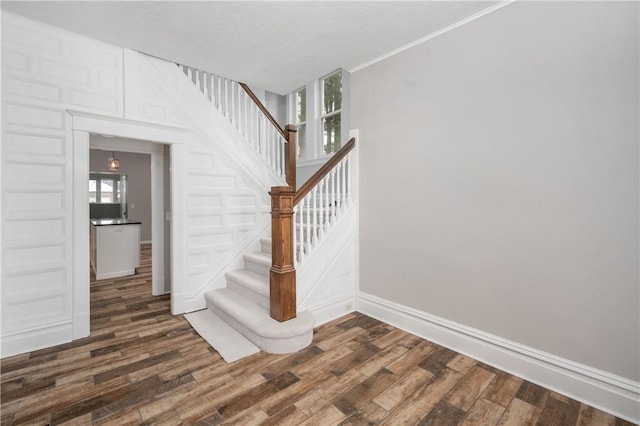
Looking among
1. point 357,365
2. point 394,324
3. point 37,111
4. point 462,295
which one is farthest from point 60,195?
point 462,295

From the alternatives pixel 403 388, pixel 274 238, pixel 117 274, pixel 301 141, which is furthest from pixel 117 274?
pixel 403 388

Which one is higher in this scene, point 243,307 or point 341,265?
point 341,265

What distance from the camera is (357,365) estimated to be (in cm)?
230

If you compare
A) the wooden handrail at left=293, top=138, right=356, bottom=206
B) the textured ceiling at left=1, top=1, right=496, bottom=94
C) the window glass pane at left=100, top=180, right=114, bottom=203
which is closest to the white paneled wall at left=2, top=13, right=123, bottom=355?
the textured ceiling at left=1, top=1, right=496, bottom=94

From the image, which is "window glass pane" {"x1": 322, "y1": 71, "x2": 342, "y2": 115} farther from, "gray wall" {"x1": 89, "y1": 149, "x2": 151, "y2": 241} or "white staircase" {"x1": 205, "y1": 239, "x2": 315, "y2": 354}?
"gray wall" {"x1": 89, "y1": 149, "x2": 151, "y2": 241}

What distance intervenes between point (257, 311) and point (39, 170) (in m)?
2.22

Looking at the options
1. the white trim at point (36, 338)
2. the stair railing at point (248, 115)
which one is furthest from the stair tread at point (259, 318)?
the stair railing at point (248, 115)

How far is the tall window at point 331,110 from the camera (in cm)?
449

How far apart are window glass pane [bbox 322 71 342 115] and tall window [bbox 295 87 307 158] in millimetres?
459

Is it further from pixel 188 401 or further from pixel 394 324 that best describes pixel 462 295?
pixel 188 401

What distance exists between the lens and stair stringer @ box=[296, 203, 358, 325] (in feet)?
9.66

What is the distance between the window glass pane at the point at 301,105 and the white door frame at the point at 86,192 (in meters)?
2.27

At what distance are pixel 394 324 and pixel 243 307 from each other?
1520 millimetres

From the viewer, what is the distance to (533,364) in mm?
2131
